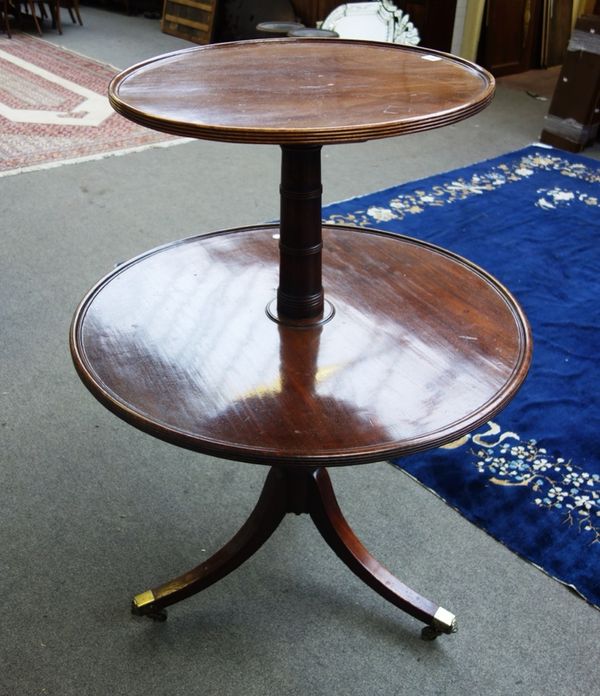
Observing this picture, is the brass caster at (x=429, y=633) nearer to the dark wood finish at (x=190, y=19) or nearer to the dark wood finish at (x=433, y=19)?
the dark wood finish at (x=433, y=19)

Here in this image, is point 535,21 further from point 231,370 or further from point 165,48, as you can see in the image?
point 231,370

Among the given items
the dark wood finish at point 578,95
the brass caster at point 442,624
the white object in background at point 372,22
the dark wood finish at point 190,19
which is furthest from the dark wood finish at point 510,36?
the brass caster at point 442,624

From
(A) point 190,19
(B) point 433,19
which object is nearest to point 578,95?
(B) point 433,19

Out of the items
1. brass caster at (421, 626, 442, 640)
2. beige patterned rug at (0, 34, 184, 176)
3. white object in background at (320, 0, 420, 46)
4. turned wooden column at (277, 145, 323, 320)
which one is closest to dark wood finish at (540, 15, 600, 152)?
white object in background at (320, 0, 420, 46)

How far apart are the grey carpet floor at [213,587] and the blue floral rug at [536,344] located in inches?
3.3

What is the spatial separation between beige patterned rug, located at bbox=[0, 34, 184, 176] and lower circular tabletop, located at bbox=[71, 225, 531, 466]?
2.27 metres

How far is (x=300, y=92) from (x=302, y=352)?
39 cm

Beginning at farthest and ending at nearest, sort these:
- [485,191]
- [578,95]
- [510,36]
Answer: [510,36] → [578,95] → [485,191]

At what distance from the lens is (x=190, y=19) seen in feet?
17.9

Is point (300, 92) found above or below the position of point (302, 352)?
above

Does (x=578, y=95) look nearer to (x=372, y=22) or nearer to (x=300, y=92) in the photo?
(x=372, y=22)

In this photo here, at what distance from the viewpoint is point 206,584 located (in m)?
1.31

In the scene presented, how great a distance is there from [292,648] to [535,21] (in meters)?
4.93

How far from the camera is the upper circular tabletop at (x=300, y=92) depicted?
0.89m
